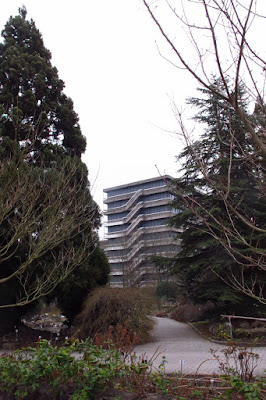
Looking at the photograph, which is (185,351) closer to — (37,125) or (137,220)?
(37,125)

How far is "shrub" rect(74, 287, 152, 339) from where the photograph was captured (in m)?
12.4

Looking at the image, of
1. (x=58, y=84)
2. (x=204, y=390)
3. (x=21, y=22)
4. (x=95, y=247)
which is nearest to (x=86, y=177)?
(x=95, y=247)

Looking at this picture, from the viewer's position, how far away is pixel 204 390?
4.65 metres

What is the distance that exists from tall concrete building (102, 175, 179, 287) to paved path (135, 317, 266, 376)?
21.9 m

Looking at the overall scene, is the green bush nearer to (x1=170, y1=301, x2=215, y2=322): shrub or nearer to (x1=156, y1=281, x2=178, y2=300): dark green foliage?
(x1=170, y1=301, x2=215, y2=322): shrub

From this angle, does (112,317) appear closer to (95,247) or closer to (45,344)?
(95,247)

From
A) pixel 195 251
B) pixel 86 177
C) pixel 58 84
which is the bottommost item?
pixel 195 251

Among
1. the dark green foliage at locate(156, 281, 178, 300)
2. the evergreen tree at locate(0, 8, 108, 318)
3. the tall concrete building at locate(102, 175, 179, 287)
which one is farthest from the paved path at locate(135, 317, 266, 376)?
the tall concrete building at locate(102, 175, 179, 287)

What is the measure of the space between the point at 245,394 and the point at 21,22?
16.8 meters

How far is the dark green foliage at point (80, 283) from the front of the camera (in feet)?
45.5

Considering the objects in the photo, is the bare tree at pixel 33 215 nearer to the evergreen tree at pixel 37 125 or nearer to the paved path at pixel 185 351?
the evergreen tree at pixel 37 125

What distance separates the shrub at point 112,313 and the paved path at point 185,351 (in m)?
0.95

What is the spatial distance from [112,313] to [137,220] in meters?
45.4

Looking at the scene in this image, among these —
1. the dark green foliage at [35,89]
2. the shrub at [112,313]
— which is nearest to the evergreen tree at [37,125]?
the dark green foliage at [35,89]
